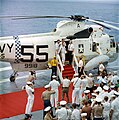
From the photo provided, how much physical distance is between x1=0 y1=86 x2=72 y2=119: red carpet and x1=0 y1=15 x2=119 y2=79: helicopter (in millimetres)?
1520

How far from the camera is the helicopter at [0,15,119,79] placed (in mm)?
13648

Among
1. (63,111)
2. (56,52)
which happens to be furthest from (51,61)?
(63,111)

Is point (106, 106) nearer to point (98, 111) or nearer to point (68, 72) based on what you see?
point (98, 111)

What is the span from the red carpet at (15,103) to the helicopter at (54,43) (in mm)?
1520

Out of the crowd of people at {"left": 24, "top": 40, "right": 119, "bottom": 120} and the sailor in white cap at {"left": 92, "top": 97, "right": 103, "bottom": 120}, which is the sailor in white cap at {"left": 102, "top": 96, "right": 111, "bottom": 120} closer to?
the crowd of people at {"left": 24, "top": 40, "right": 119, "bottom": 120}

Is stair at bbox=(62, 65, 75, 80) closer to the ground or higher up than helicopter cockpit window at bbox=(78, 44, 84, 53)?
closer to the ground

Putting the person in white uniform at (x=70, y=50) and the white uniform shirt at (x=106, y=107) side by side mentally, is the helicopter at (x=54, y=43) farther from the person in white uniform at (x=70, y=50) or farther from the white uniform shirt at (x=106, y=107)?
the white uniform shirt at (x=106, y=107)

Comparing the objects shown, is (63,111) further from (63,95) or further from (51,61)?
(51,61)

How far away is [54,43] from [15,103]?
3.57 meters

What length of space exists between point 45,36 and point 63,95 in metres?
3.73

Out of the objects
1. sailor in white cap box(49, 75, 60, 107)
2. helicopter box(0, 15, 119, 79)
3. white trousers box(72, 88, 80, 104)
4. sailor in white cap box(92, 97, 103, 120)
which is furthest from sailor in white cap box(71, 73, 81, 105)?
helicopter box(0, 15, 119, 79)

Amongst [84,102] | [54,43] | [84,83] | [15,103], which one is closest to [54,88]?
[84,83]

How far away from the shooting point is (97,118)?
903 centimetres

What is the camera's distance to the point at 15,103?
11461 millimetres
